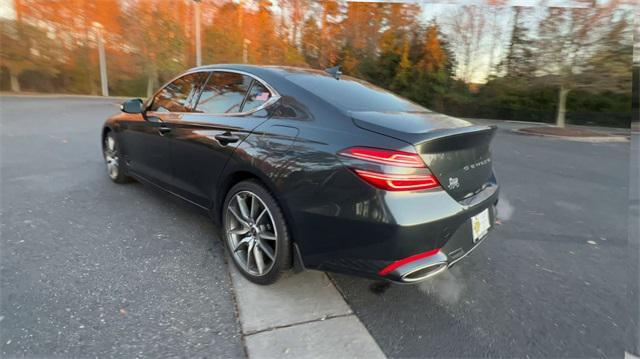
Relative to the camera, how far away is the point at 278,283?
8.98 ft

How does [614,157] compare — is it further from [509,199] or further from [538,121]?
[538,121]

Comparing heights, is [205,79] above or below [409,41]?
below

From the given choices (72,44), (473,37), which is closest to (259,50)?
(473,37)

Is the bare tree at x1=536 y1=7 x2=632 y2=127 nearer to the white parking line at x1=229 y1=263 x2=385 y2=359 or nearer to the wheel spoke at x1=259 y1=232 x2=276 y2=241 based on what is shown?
the white parking line at x1=229 y1=263 x2=385 y2=359

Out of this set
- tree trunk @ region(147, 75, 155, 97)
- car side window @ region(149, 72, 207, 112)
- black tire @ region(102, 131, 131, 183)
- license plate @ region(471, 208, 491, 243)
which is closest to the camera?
license plate @ region(471, 208, 491, 243)

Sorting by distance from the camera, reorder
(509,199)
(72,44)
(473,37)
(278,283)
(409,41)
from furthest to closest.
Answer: (72,44)
(409,41)
(473,37)
(509,199)
(278,283)

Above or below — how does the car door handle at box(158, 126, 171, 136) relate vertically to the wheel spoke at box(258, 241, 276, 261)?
above

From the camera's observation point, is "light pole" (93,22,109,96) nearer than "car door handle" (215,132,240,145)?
No

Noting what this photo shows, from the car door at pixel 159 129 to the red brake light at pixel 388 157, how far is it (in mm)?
1962

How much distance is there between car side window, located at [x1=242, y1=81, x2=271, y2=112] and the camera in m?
2.79

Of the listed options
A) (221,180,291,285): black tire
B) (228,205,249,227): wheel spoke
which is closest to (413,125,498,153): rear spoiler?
(221,180,291,285): black tire

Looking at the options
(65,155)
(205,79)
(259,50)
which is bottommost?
(65,155)

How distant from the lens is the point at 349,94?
2811 millimetres

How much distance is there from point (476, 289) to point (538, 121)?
2436 centimetres
